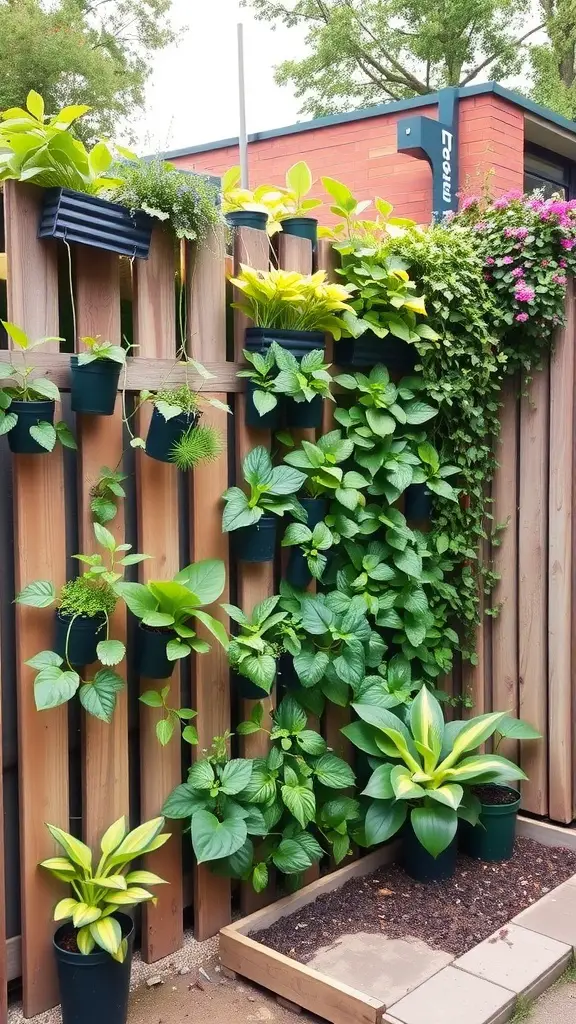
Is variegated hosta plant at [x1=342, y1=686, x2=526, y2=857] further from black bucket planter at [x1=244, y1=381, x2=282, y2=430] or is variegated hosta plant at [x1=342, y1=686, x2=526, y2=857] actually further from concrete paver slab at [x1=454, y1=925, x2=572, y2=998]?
black bucket planter at [x1=244, y1=381, x2=282, y2=430]

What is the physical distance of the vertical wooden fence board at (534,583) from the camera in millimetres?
3463

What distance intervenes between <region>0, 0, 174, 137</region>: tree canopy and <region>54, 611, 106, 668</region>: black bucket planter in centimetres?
1152

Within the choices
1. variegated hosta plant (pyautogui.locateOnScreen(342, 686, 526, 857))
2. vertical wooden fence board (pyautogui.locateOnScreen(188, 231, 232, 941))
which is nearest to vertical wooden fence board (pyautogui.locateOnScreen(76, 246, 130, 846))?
vertical wooden fence board (pyautogui.locateOnScreen(188, 231, 232, 941))

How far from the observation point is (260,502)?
273 centimetres

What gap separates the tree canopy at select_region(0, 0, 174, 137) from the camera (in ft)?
41.0

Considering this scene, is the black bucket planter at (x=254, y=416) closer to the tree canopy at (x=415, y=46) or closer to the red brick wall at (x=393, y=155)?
the red brick wall at (x=393, y=155)

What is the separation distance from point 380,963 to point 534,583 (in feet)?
5.16

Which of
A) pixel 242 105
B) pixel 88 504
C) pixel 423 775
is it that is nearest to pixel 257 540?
pixel 88 504

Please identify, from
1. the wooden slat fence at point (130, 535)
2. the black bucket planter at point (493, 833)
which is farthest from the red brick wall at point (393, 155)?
the black bucket planter at point (493, 833)

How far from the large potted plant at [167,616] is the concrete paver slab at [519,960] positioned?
1152 mm

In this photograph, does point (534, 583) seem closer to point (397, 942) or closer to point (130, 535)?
point (397, 942)

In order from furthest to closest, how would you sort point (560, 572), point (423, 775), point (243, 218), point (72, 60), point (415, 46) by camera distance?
point (415, 46), point (72, 60), point (560, 572), point (423, 775), point (243, 218)

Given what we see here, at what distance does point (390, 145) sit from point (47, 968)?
7202 millimetres

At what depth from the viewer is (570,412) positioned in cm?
341
